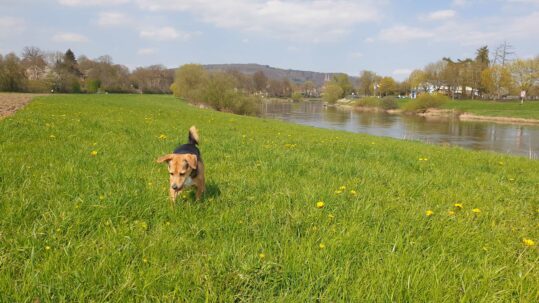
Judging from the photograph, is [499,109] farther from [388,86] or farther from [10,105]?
[10,105]

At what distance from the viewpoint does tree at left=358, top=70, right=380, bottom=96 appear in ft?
479

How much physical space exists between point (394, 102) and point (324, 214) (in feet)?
297

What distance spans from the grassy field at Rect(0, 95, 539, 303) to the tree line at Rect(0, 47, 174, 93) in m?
72.8

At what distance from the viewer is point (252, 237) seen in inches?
125

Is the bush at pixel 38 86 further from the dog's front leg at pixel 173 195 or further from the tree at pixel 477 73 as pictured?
the tree at pixel 477 73

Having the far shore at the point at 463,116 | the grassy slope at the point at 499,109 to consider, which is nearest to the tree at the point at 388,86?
the far shore at the point at 463,116

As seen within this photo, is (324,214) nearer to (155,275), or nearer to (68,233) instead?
(155,275)

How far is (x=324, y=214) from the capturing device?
380 centimetres

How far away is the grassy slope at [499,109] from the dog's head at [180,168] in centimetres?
6953

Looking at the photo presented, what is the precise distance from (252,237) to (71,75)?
90.2 m

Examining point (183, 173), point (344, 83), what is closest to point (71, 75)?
point (183, 173)

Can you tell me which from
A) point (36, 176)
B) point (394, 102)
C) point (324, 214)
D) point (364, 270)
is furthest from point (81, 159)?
point (394, 102)

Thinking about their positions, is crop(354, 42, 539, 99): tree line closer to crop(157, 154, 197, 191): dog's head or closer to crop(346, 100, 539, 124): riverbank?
crop(346, 100, 539, 124): riverbank

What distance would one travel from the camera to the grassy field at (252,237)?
2.38m
